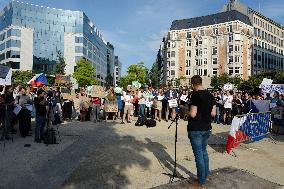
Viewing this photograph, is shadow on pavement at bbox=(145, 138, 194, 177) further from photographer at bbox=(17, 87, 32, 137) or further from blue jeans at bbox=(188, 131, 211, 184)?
photographer at bbox=(17, 87, 32, 137)

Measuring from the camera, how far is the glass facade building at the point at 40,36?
92.9 m

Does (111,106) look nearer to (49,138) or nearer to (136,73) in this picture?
(49,138)

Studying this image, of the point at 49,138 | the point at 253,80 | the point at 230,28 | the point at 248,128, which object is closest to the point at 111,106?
the point at 49,138

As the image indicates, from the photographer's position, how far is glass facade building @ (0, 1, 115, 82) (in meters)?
92.9

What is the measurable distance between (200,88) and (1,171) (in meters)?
4.90

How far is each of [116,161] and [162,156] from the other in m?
1.48

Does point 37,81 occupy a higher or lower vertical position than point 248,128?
higher

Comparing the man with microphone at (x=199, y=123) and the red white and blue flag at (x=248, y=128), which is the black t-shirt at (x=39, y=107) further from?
the man with microphone at (x=199, y=123)

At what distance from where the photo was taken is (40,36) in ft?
331

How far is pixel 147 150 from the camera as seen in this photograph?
10125mm

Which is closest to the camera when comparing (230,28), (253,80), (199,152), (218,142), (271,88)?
(199,152)

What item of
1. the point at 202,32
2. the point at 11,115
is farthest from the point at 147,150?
the point at 202,32

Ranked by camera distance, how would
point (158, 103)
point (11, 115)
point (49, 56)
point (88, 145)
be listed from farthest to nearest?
point (49, 56) < point (158, 103) < point (11, 115) < point (88, 145)

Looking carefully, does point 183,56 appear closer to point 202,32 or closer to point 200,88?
point 202,32
